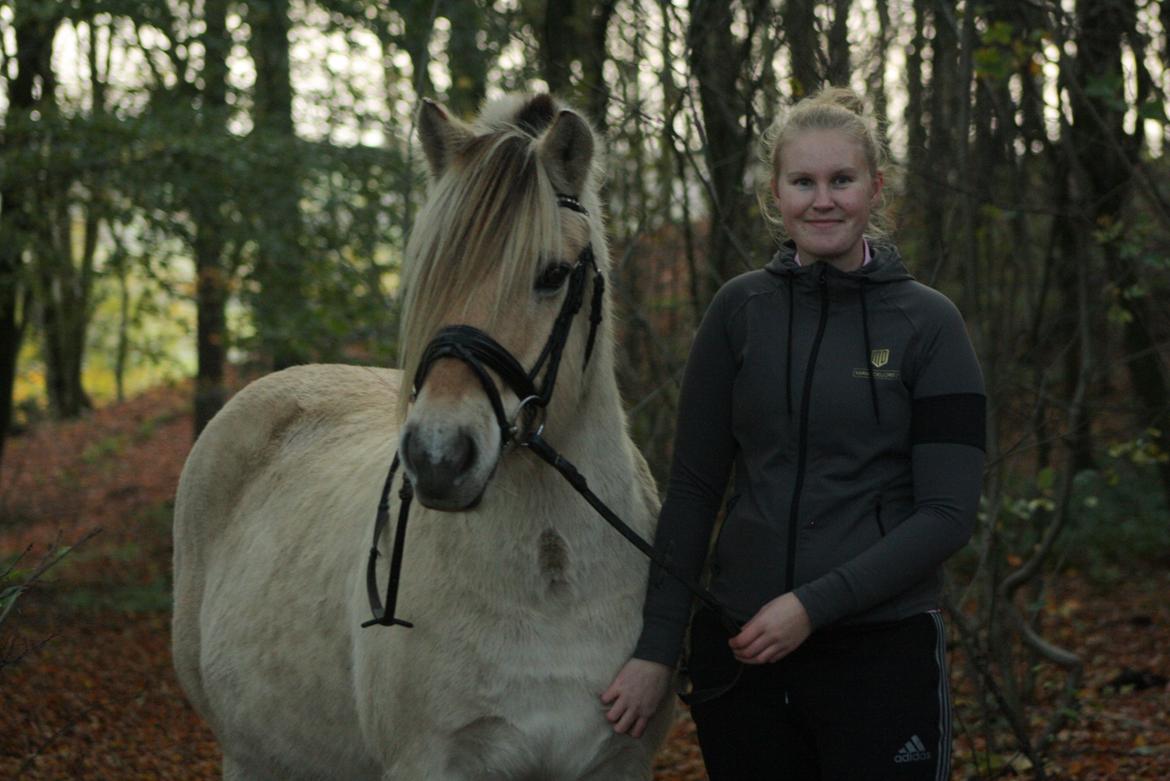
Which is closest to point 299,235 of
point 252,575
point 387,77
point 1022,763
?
point 387,77

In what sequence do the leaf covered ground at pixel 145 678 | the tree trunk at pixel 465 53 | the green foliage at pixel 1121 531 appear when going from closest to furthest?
the leaf covered ground at pixel 145 678
the tree trunk at pixel 465 53
the green foliage at pixel 1121 531

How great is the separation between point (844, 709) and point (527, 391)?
940 millimetres

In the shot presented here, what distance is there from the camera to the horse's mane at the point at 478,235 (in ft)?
8.26

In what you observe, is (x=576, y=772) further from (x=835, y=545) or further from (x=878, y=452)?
(x=878, y=452)

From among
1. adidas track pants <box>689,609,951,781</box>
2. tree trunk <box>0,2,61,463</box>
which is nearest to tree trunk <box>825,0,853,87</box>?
adidas track pants <box>689,609,951,781</box>

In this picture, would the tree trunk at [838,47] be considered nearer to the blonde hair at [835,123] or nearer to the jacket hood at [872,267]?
the blonde hair at [835,123]

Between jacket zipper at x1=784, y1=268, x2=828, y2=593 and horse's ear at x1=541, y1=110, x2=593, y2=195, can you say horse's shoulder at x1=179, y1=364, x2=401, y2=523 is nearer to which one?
horse's ear at x1=541, y1=110, x2=593, y2=195

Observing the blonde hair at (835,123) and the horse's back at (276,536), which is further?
the horse's back at (276,536)

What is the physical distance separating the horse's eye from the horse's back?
3.54 ft

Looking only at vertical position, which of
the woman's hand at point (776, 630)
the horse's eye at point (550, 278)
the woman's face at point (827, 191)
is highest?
the woman's face at point (827, 191)

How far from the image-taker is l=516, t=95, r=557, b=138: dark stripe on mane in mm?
2854

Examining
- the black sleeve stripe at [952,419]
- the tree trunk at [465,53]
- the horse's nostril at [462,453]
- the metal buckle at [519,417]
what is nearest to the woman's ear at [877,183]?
the black sleeve stripe at [952,419]

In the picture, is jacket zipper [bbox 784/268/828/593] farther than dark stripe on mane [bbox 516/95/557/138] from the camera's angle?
No

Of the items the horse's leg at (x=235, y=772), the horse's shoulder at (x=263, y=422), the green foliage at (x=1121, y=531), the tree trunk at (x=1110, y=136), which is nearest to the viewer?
the horse's leg at (x=235, y=772)
